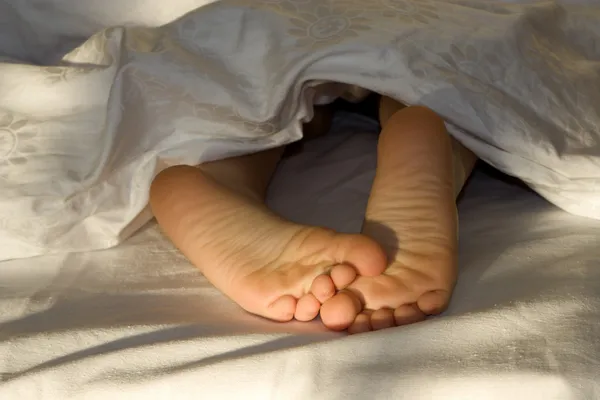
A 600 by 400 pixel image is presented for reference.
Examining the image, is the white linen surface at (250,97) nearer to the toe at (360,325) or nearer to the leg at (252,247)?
the leg at (252,247)

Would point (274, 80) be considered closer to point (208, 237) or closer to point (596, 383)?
point (208, 237)

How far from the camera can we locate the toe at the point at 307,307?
571 mm

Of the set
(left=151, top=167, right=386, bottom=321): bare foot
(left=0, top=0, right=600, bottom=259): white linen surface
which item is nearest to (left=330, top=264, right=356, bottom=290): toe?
(left=151, top=167, right=386, bottom=321): bare foot

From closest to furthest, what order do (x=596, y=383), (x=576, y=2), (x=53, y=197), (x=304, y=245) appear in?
(x=596, y=383), (x=304, y=245), (x=53, y=197), (x=576, y=2)

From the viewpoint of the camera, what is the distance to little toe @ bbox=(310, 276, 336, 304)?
563 mm

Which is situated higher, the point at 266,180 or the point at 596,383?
the point at 596,383

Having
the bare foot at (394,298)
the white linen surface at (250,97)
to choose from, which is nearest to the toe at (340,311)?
the bare foot at (394,298)

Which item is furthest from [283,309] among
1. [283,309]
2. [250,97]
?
[250,97]

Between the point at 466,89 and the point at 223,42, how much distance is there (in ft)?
0.92

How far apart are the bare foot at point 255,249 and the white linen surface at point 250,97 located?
9cm

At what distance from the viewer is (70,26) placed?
40.3 inches

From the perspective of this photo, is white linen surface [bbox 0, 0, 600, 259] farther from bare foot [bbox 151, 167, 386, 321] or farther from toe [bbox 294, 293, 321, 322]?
toe [bbox 294, 293, 321, 322]

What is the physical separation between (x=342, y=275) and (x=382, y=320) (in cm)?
5

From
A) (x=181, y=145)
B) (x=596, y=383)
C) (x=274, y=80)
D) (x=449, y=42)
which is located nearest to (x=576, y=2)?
(x=449, y=42)
